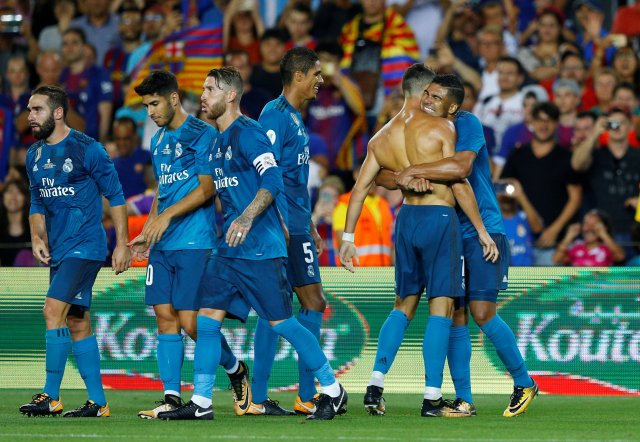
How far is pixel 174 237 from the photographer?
9.34 m

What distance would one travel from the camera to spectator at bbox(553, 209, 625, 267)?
13.3 metres

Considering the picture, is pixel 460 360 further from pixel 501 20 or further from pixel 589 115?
pixel 501 20

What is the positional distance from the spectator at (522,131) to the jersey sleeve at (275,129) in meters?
6.10

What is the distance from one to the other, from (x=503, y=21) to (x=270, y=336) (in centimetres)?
846

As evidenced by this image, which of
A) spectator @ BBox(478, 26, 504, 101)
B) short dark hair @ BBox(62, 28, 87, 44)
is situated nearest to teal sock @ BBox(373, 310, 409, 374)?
spectator @ BBox(478, 26, 504, 101)

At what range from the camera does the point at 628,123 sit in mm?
14367

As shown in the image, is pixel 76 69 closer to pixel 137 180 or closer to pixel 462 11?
pixel 137 180

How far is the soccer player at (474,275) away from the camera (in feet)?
31.2

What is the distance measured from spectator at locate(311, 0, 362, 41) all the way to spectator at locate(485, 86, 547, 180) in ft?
9.41

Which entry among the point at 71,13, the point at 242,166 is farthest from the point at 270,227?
the point at 71,13

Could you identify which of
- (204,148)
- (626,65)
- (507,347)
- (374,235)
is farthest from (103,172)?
(626,65)

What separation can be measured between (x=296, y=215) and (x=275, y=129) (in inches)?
26.9

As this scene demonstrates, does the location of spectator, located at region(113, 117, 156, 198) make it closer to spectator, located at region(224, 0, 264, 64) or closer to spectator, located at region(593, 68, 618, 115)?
spectator, located at region(224, 0, 264, 64)

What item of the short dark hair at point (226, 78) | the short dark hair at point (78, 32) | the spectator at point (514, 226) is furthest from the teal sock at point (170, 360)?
the short dark hair at point (78, 32)
